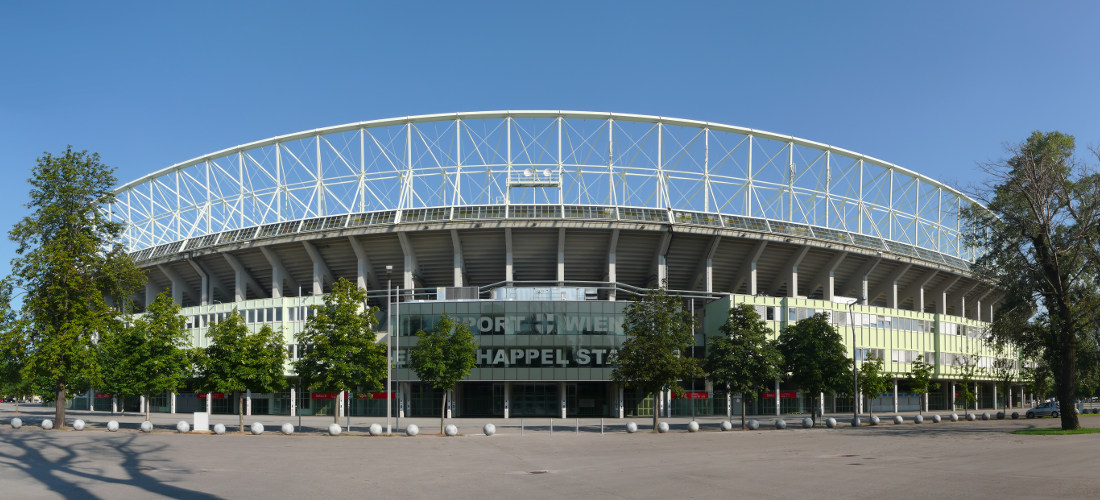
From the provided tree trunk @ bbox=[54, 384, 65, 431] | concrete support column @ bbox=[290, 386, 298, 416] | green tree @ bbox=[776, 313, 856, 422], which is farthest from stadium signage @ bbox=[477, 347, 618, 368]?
tree trunk @ bbox=[54, 384, 65, 431]

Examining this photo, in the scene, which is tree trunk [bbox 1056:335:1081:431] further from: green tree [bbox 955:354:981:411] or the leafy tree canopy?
green tree [bbox 955:354:981:411]

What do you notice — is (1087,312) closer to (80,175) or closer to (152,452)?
(152,452)

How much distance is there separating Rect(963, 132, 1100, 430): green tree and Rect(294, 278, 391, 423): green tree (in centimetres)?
3295

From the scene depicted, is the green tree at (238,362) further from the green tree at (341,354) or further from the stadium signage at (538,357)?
the stadium signage at (538,357)

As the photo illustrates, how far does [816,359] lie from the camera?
53031mm

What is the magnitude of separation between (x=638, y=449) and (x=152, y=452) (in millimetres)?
17512

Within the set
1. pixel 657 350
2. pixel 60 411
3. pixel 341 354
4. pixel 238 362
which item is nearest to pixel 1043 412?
pixel 657 350

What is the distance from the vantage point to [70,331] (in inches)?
1586

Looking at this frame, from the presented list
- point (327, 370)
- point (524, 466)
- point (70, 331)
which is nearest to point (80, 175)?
point (70, 331)

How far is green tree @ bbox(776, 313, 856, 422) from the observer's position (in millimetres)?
52500

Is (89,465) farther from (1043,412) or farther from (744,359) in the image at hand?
A: (1043,412)

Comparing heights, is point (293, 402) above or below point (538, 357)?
below

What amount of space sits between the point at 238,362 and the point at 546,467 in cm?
3004

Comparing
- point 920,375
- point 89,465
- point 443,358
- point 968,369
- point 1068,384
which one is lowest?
point 968,369
